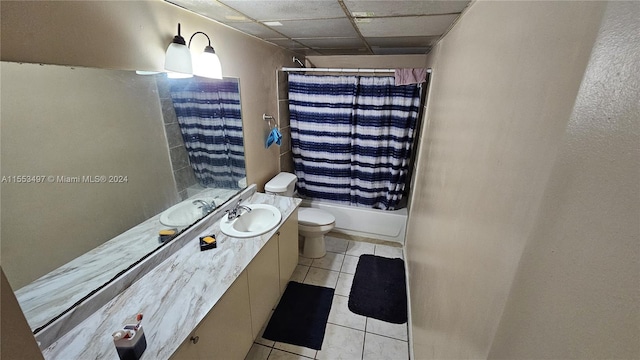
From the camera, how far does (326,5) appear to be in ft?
4.29

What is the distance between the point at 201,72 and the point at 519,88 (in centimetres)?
156

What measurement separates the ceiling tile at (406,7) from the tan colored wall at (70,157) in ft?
3.89

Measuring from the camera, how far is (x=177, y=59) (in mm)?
1330

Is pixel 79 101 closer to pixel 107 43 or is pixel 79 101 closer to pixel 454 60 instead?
pixel 107 43

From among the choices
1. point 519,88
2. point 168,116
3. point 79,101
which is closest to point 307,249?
point 168,116

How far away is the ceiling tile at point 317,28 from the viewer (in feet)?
5.35

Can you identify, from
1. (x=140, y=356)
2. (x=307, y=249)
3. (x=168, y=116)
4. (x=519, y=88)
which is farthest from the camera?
(x=307, y=249)

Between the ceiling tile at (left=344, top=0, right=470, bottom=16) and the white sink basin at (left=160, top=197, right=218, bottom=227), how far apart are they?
153 centimetres

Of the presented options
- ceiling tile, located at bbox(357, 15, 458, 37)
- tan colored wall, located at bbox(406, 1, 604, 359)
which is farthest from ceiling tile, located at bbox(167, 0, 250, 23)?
tan colored wall, located at bbox(406, 1, 604, 359)

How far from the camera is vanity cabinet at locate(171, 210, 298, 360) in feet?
3.94

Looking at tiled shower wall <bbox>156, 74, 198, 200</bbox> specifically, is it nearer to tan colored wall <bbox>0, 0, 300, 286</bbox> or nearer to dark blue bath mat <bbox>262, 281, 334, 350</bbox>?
tan colored wall <bbox>0, 0, 300, 286</bbox>

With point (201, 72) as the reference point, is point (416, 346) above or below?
below

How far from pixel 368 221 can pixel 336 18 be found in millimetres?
2102

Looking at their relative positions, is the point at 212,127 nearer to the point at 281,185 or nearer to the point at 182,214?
the point at 182,214
